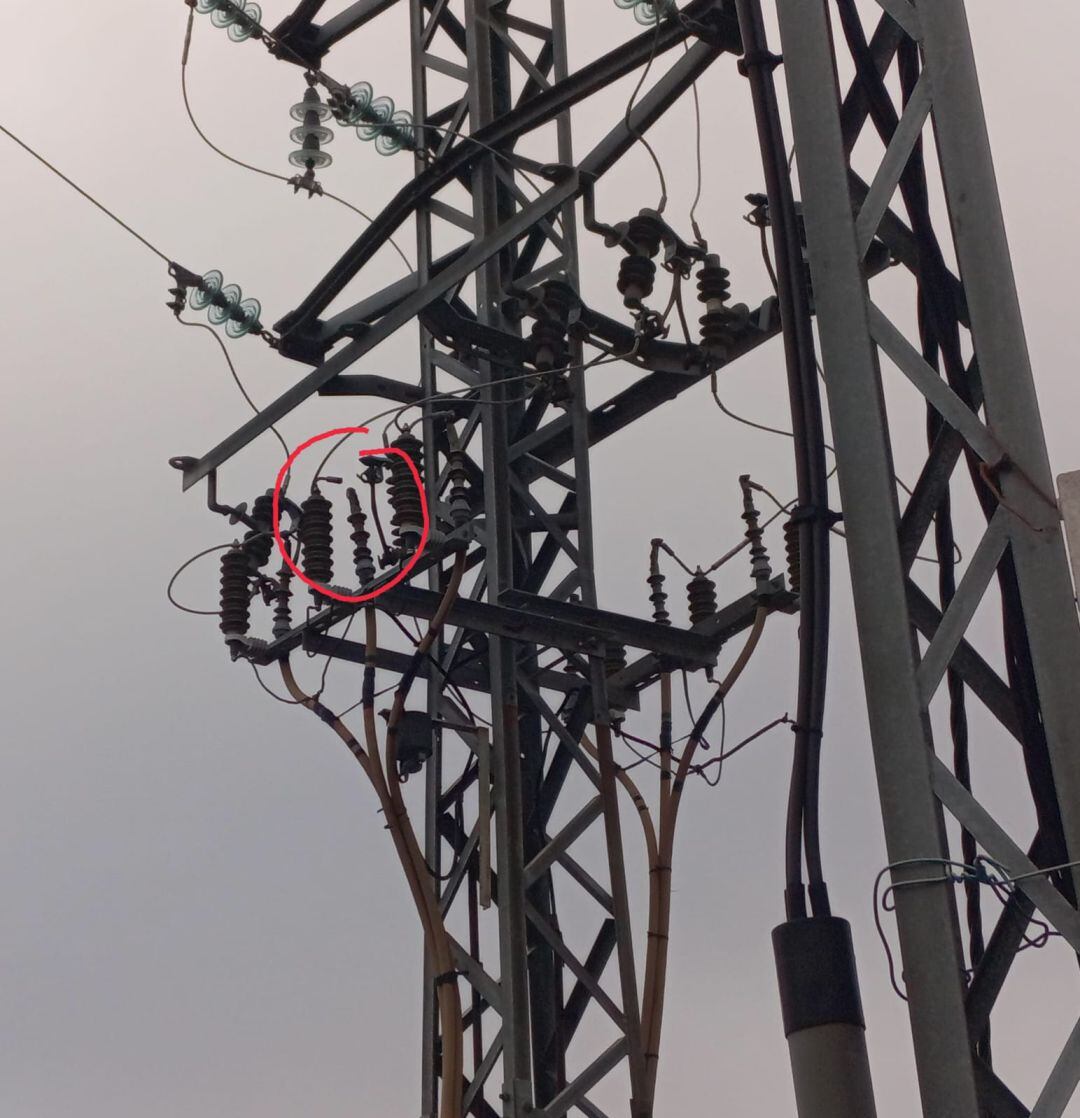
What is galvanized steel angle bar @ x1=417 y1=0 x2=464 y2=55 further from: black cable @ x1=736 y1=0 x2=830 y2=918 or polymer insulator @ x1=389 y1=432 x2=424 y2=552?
black cable @ x1=736 y1=0 x2=830 y2=918

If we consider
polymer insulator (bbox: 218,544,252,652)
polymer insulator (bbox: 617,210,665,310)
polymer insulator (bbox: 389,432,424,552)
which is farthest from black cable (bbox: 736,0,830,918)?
polymer insulator (bbox: 218,544,252,652)

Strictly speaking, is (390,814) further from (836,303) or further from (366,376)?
(836,303)

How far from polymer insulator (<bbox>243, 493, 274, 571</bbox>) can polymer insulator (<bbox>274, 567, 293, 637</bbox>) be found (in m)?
0.18

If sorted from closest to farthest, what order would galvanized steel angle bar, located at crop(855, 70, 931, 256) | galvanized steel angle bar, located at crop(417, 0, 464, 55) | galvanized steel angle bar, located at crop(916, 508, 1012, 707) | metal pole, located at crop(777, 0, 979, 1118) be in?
metal pole, located at crop(777, 0, 979, 1118) < galvanized steel angle bar, located at crop(916, 508, 1012, 707) < galvanized steel angle bar, located at crop(855, 70, 931, 256) < galvanized steel angle bar, located at crop(417, 0, 464, 55)

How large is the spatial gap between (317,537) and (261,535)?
451 millimetres

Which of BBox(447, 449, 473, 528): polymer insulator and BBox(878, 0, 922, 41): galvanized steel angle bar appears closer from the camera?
BBox(878, 0, 922, 41): galvanized steel angle bar

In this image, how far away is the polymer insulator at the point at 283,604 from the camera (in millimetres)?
7219

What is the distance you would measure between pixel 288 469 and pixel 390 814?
1.72 m

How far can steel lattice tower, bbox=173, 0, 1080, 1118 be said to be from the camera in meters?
4.16

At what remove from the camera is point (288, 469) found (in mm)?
7543

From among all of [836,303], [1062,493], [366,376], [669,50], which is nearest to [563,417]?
[366,376]

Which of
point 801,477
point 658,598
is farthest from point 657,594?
point 801,477

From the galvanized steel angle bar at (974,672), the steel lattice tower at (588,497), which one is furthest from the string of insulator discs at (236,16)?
the galvanized steel angle bar at (974,672)

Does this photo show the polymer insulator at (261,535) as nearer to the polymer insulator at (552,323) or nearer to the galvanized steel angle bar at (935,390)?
the polymer insulator at (552,323)
